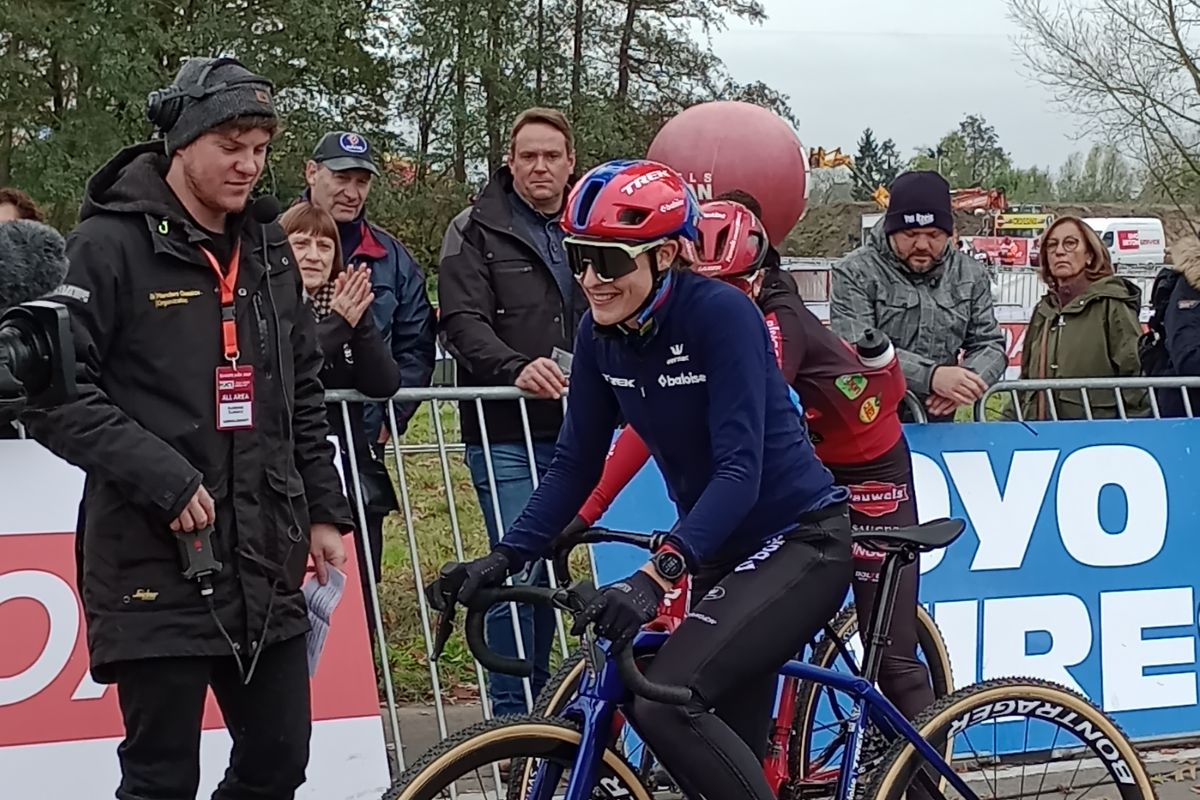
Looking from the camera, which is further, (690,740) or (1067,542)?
(1067,542)

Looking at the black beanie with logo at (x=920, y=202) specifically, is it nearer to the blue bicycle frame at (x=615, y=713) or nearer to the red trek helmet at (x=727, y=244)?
the red trek helmet at (x=727, y=244)

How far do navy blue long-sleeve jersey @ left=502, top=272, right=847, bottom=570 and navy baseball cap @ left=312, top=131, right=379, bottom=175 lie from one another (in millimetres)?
2327

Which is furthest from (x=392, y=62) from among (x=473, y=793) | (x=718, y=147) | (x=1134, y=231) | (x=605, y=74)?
(x=473, y=793)

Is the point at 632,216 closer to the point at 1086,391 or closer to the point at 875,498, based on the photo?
the point at 875,498

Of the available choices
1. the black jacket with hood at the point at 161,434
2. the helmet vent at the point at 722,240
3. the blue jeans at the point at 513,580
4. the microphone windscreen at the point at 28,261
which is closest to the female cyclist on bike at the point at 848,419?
the helmet vent at the point at 722,240

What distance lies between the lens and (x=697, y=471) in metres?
3.51

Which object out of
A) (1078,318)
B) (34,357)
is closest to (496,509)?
(34,357)

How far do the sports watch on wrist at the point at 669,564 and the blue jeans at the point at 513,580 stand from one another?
2.34m

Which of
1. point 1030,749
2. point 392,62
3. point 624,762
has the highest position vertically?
point 392,62

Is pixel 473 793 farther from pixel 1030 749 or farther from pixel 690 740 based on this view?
pixel 1030 749

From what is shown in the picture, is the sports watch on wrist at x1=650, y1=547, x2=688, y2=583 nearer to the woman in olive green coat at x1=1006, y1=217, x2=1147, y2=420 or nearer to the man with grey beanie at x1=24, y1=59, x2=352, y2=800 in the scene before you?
the man with grey beanie at x1=24, y1=59, x2=352, y2=800

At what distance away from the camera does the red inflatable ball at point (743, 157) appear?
9039mm

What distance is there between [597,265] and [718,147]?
6.15 m

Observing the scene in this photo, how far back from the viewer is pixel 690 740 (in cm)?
322
